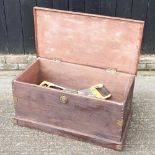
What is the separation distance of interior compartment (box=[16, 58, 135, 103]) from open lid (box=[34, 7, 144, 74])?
5 centimetres

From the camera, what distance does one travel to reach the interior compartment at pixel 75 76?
2.54 metres

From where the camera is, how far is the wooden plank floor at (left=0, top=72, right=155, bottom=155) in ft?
7.71

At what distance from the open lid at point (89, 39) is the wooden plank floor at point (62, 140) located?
0.41m

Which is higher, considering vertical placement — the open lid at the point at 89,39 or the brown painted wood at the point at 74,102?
the open lid at the point at 89,39

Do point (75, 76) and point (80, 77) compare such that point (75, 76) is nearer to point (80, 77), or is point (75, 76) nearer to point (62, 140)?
point (80, 77)

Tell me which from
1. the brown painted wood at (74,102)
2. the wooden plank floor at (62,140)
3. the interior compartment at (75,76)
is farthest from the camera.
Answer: the interior compartment at (75,76)

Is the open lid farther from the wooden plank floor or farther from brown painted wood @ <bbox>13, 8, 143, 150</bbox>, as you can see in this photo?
the wooden plank floor

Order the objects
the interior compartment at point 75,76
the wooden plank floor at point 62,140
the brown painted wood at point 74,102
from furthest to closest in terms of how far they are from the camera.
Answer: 1. the interior compartment at point 75,76
2. the wooden plank floor at point 62,140
3. the brown painted wood at point 74,102

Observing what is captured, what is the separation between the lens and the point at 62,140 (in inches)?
95.6

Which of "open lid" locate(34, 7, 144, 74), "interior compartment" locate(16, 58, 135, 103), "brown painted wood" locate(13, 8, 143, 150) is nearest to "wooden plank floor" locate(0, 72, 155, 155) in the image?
"brown painted wood" locate(13, 8, 143, 150)

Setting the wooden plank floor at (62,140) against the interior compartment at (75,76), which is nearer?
the wooden plank floor at (62,140)

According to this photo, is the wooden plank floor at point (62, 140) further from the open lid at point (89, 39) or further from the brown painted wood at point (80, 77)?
the open lid at point (89, 39)

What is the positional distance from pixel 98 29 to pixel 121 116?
599mm

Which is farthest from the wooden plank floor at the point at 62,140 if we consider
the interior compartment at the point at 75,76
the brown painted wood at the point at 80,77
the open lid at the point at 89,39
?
the open lid at the point at 89,39
